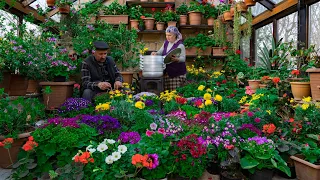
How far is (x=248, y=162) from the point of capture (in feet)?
6.77

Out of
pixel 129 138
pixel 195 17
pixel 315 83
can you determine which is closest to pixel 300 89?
pixel 315 83

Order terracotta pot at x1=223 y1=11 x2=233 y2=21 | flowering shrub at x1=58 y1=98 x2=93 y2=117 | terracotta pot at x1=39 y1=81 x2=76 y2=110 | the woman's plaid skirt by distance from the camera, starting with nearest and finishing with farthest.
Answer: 1. flowering shrub at x1=58 y1=98 x2=93 y2=117
2. terracotta pot at x1=39 y1=81 x2=76 y2=110
3. the woman's plaid skirt
4. terracotta pot at x1=223 y1=11 x2=233 y2=21

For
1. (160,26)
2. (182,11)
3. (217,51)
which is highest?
(182,11)

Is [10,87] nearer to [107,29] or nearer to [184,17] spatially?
[107,29]

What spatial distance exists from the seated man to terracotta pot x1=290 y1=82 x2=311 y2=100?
2.14 metres

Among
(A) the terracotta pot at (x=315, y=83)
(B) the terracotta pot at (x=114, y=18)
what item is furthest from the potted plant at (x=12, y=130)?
(B) the terracotta pot at (x=114, y=18)

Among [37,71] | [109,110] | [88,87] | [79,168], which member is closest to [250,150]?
[79,168]

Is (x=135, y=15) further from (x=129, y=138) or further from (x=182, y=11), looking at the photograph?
(x=129, y=138)

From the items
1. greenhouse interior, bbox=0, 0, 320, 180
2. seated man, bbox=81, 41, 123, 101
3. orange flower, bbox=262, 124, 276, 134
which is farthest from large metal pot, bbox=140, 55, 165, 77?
orange flower, bbox=262, 124, 276, 134

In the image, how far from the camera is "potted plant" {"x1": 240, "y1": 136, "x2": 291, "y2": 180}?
6.70 ft

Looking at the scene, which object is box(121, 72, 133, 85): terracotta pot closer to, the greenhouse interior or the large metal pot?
the greenhouse interior

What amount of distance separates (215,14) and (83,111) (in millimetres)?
4721

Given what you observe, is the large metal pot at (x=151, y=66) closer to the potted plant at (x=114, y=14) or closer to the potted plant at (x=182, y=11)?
the potted plant at (x=114, y=14)

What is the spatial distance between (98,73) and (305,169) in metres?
2.84
